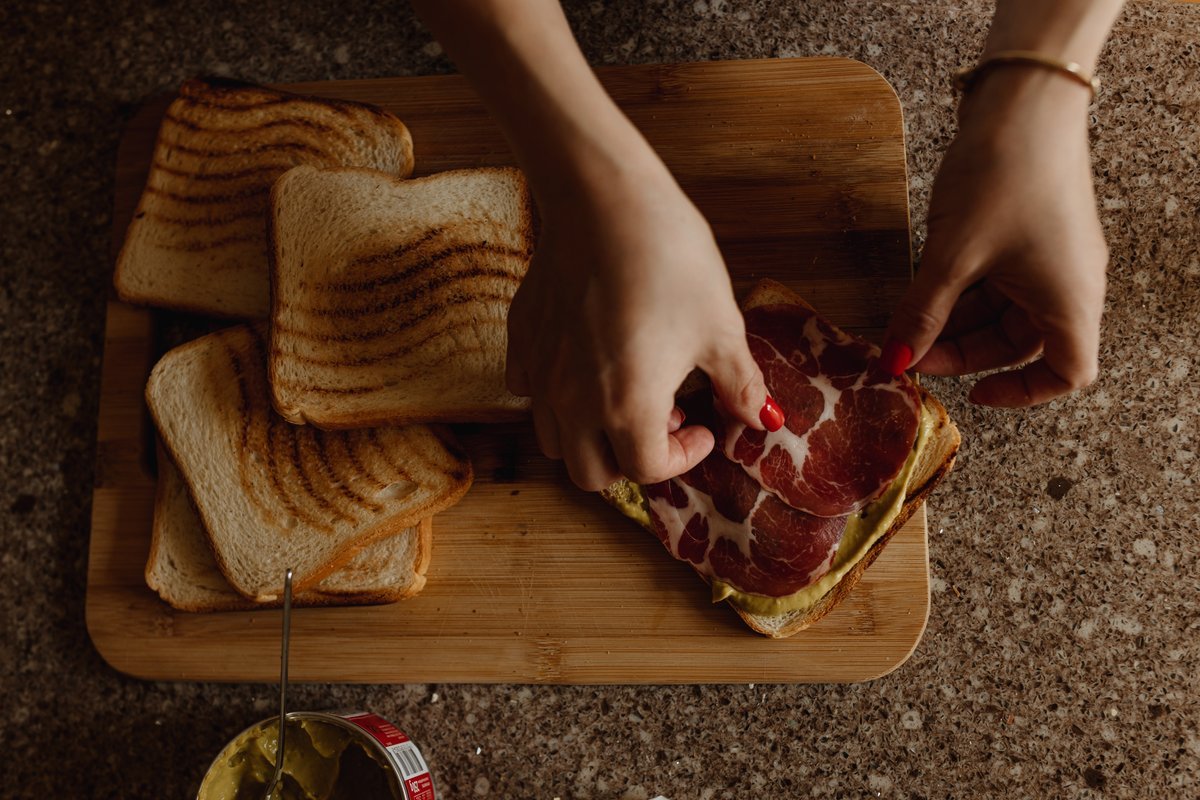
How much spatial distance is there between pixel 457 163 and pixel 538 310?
86 cm

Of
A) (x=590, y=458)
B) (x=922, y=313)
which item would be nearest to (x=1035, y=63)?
(x=922, y=313)

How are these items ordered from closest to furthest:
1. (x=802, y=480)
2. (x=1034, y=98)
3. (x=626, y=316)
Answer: (x=626, y=316), (x=1034, y=98), (x=802, y=480)

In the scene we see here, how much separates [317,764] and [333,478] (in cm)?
60

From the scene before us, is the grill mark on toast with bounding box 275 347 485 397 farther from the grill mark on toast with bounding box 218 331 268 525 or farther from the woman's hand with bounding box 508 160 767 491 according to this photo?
the woman's hand with bounding box 508 160 767 491

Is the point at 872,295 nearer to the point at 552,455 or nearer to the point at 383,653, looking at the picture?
the point at 552,455

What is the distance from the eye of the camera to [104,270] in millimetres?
2189

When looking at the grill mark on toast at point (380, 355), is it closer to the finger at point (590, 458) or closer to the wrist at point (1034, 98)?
the finger at point (590, 458)

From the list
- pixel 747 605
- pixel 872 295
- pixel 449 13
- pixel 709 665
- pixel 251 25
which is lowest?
pixel 709 665

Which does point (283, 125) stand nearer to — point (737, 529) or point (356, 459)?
point (356, 459)

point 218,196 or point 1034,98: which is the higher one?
point 1034,98

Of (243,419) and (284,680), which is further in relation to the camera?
(243,419)

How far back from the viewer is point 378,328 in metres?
1.96

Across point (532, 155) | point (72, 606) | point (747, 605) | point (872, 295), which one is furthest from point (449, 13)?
point (72, 606)

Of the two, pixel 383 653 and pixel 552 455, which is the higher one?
pixel 552 455
